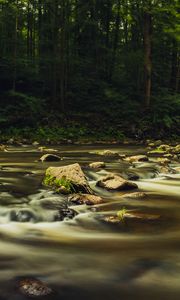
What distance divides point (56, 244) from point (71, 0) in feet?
87.2

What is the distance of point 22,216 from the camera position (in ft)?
20.7

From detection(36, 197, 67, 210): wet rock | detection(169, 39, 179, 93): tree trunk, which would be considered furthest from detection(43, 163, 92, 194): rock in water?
detection(169, 39, 179, 93): tree trunk

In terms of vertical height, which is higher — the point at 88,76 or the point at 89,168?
the point at 88,76

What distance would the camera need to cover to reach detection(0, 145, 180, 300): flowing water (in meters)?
3.91

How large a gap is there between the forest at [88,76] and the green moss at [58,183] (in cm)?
1367

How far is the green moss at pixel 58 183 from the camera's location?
26.0 feet

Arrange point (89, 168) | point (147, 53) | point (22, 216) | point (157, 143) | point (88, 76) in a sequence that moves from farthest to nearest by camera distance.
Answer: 1. point (88, 76)
2. point (147, 53)
3. point (157, 143)
4. point (89, 168)
5. point (22, 216)

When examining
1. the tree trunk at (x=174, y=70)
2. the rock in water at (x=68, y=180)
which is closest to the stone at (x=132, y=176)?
the rock in water at (x=68, y=180)

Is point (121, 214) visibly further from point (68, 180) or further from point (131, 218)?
point (68, 180)

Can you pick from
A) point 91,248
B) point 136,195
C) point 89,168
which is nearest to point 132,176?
point 89,168

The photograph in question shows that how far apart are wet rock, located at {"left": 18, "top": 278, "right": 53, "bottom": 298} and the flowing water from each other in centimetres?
7

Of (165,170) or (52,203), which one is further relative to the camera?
(165,170)

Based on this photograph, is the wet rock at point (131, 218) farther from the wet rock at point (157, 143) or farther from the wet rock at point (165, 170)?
the wet rock at point (157, 143)

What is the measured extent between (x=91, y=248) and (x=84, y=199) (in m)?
2.24
